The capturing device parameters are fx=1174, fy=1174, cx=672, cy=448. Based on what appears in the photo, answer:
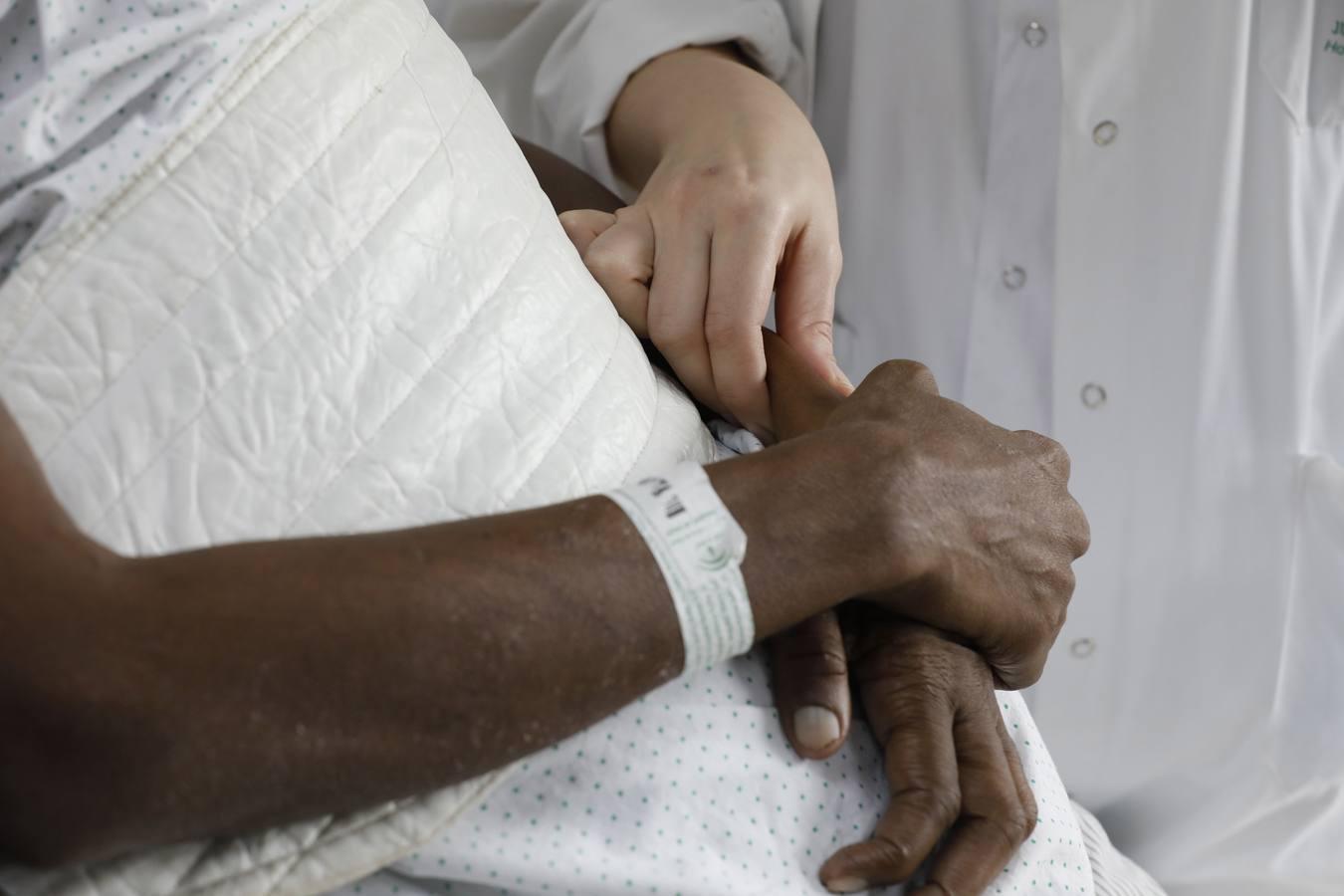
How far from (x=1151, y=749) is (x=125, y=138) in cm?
103

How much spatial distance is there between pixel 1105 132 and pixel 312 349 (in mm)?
772

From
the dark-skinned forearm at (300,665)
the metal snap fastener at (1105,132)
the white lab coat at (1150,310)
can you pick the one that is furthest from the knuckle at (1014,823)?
the metal snap fastener at (1105,132)

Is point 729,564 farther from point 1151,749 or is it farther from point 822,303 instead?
point 1151,749

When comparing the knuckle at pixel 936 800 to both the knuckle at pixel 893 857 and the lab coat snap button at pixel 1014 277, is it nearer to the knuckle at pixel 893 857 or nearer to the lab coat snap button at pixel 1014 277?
the knuckle at pixel 893 857

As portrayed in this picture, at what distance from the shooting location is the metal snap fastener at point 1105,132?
3.42 feet

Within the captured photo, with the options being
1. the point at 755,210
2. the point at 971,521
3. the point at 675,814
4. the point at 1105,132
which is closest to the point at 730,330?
the point at 755,210

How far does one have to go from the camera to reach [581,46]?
1.15 meters

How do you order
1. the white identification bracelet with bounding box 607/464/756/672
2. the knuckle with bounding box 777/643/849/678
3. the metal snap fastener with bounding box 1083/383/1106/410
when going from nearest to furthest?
the white identification bracelet with bounding box 607/464/756/672 < the knuckle with bounding box 777/643/849/678 < the metal snap fastener with bounding box 1083/383/1106/410

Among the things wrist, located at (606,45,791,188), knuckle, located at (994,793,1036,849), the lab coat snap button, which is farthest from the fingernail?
the lab coat snap button

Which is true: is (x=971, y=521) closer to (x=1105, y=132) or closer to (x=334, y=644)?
(x=334, y=644)

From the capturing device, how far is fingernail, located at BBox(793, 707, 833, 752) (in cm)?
62

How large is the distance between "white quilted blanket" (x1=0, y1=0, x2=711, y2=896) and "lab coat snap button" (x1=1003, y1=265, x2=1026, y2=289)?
1.86 ft

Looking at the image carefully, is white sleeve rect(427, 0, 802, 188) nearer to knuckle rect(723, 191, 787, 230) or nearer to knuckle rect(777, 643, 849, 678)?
knuckle rect(723, 191, 787, 230)

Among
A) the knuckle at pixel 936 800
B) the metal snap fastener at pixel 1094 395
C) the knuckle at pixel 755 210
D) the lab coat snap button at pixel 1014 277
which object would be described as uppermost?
the knuckle at pixel 755 210
